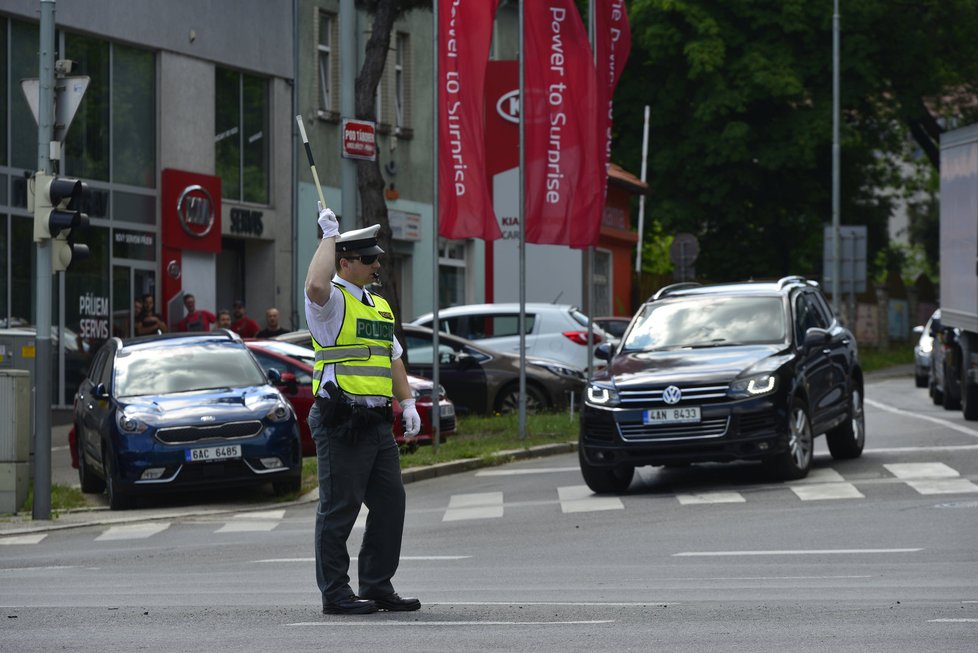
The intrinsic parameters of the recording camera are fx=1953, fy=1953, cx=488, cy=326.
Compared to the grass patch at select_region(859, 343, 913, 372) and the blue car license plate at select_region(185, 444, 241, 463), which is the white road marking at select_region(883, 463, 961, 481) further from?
the grass patch at select_region(859, 343, 913, 372)

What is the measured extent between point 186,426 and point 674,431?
4.14 m

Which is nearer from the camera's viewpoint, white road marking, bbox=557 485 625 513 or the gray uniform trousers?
the gray uniform trousers

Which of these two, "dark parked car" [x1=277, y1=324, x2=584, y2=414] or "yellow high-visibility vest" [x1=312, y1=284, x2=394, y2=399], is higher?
"yellow high-visibility vest" [x1=312, y1=284, x2=394, y2=399]

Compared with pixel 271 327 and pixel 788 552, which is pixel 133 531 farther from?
pixel 271 327

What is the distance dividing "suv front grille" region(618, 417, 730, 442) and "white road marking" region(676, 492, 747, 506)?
470mm

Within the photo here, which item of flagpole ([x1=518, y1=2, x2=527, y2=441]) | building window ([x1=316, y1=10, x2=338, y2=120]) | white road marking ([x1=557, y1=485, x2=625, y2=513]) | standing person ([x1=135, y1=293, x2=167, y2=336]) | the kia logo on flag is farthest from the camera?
building window ([x1=316, y1=10, x2=338, y2=120])

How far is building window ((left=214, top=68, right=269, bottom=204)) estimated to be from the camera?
32250 mm

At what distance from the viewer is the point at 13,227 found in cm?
2653

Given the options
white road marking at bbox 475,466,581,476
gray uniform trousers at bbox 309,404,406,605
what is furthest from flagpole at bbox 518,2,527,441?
gray uniform trousers at bbox 309,404,406,605

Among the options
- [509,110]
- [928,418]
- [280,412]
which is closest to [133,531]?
[280,412]

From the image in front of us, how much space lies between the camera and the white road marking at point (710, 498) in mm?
15383

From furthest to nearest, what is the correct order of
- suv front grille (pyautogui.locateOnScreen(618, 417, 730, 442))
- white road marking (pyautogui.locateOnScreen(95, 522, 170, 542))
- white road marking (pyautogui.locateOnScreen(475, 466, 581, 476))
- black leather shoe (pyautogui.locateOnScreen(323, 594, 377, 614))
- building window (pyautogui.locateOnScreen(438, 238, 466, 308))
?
building window (pyautogui.locateOnScreen(438, 238, 466, 308)), white road marking (pyautogui.locateOnScreen(475, 466, 581, 476)), suv front grille (pyautogui.locateOnScreen(618, 417, 730, 442)), white road marking (pyautogui.locateOnScreen(95, 522, 170, 542)), black leather shoe (pyautogui.locateOnScreen(323, 594, 377, 614))

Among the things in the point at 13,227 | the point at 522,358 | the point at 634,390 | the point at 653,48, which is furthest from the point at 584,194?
the point at 653,48

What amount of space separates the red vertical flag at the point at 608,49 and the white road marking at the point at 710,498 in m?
8.36
